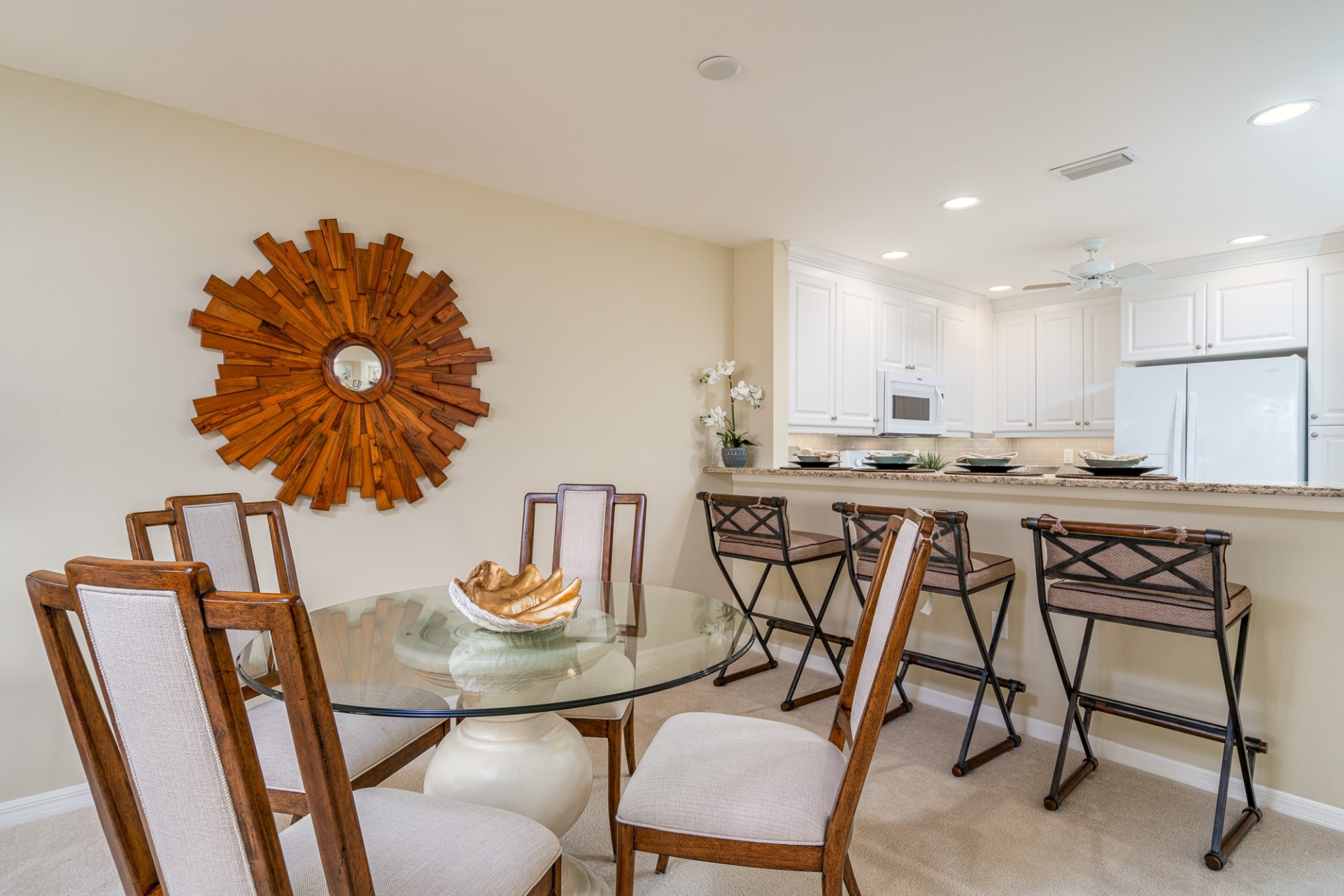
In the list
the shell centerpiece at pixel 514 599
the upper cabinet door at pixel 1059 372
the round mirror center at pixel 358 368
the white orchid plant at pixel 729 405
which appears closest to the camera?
the shell centerpiece at pixel 514 599

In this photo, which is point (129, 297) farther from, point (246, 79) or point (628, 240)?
point (628, 240)

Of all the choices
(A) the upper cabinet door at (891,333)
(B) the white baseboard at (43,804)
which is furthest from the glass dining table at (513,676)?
(A) the upper cabinet door at (891,333)

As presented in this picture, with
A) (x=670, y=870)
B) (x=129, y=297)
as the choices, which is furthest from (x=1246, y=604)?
(x=129, y=297)

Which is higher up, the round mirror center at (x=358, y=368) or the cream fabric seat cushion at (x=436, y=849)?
the round mirror center at (x=358, y=368)

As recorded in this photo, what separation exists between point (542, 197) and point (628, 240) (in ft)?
1.87

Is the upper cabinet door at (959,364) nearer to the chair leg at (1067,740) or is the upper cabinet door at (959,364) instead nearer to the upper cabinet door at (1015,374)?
the upper cabinet door at (1015,374)

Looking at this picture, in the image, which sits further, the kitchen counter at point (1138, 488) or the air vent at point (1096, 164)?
the air vent at point (1096, 164)

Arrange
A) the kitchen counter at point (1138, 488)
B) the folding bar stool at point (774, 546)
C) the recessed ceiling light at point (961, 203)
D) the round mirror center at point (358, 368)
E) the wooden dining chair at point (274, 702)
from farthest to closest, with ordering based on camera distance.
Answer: the recessed ceiling light at point (961, 203) < the folding bar stool at point (774, 546) < the round mirror center at point (358, 368) < the kitchen counter at point (1138, 488) < the wooden dining chair at point (274, 702)

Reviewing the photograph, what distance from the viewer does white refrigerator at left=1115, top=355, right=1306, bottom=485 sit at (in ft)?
13.0

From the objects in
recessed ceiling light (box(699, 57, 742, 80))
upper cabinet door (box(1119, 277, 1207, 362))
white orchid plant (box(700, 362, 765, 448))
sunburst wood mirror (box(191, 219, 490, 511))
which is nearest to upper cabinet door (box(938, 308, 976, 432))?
upper cabinet door (box(1119, 277, 1207, 362))

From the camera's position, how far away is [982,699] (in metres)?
2.67

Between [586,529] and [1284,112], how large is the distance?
114 inches

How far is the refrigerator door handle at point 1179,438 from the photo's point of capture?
14.0ft

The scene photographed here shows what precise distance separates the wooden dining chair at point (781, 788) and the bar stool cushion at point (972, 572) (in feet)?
3.75
